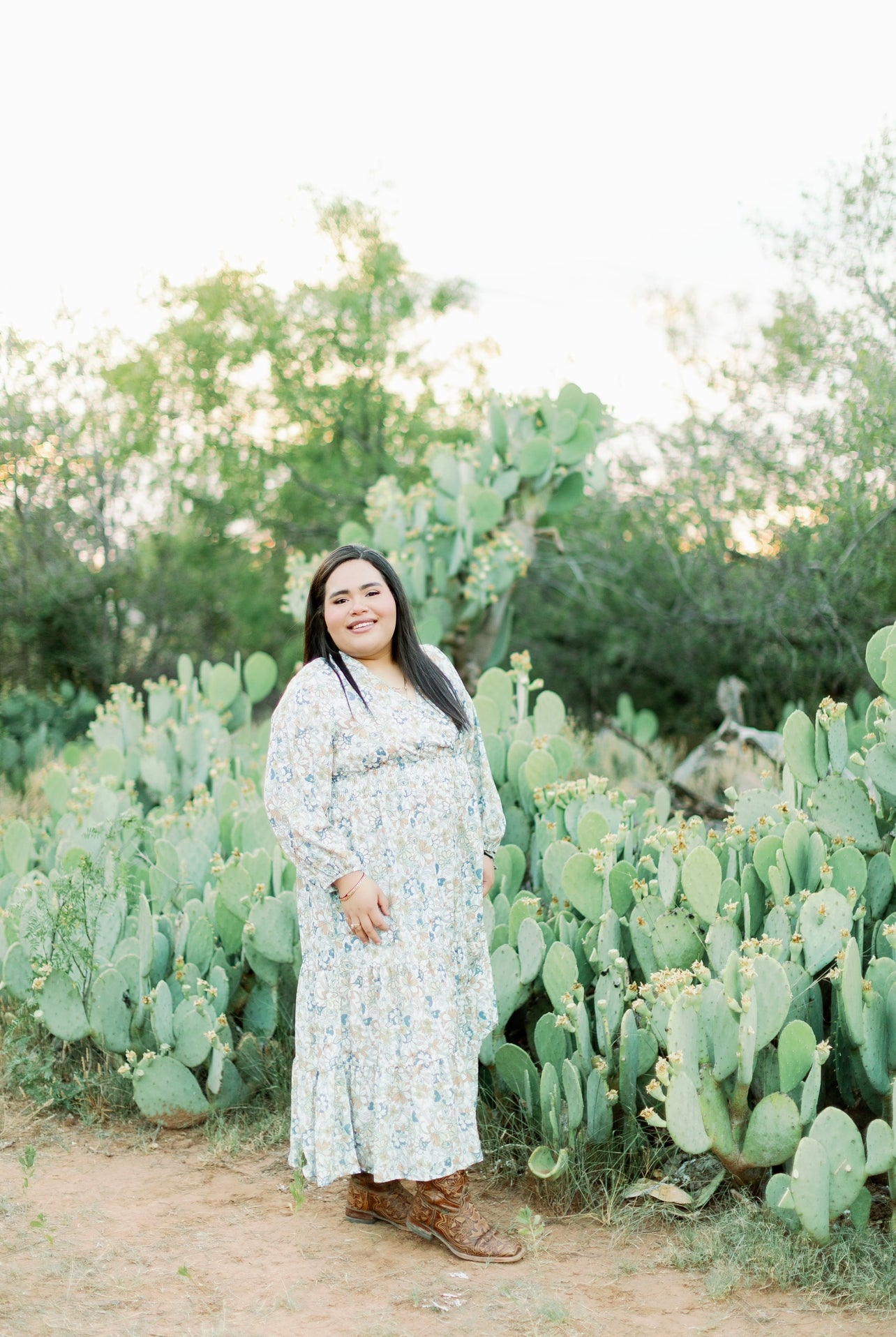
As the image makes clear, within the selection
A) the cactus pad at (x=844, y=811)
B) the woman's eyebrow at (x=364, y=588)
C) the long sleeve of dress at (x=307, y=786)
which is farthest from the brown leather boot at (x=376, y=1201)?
the cactus pad at (x=844, y=811)

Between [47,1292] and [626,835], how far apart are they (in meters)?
1.93

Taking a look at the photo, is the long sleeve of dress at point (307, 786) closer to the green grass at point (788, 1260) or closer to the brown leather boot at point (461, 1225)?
the brown leather boot at point (461, 1225)

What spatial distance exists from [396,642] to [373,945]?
720 millimetres

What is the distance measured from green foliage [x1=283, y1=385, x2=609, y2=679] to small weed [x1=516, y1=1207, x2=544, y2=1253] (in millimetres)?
4121

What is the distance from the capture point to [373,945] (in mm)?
2686

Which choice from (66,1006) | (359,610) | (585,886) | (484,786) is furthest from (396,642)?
(66,1006)

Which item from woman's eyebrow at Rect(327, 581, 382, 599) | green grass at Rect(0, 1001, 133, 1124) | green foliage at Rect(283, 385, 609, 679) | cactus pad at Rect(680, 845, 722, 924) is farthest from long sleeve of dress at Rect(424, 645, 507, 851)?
green foliage at Rect(283, 385, 609, 679)

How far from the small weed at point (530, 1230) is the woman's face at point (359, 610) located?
1340mm

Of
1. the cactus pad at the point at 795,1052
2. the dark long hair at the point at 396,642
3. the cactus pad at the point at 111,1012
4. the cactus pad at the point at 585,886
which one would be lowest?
the cactus pad at the point at 795,1052

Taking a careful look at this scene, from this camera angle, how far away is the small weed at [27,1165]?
9.97 feet

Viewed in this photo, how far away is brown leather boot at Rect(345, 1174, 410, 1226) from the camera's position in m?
2.89

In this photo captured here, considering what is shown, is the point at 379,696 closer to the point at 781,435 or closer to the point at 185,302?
the point at 781,435

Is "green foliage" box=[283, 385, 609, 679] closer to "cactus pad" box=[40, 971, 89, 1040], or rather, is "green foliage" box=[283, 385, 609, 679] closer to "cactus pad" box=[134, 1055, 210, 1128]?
"cactus pad" box=[40, 971, 89, 1040]

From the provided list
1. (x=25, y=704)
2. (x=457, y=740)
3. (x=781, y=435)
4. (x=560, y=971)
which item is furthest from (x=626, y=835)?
(x=25, y=704)
